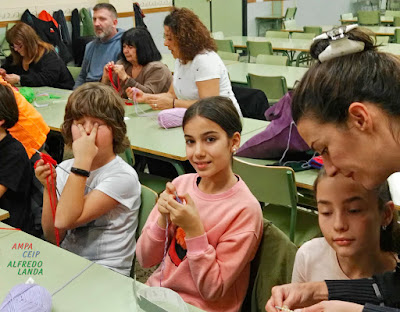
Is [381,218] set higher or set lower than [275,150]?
higher

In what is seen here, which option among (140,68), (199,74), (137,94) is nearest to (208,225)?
(199,74)

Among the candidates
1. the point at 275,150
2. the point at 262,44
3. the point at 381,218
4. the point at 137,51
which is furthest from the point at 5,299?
the point at 262,44

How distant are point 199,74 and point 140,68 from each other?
810 mm

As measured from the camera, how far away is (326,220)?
4.77 ft

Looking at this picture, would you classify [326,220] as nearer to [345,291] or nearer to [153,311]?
[345,291]

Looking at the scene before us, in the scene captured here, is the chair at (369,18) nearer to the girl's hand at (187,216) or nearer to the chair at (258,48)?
the chair at (258,48)

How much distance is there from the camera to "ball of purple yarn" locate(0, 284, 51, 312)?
1.32m

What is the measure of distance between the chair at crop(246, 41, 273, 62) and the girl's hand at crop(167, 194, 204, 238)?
16.9 ft

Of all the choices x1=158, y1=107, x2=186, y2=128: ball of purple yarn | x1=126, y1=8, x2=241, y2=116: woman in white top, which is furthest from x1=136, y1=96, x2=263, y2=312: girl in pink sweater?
x1=126, y1=8, x2=241, y2=116: woman in white top

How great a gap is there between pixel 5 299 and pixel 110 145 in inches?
34.1

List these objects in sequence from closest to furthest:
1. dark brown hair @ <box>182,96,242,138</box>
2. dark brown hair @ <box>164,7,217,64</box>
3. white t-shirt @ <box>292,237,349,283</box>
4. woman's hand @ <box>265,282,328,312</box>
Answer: woman's hand @ <box>265,282,328,312</box> < white t-shirt @ <box>292,237,349,283</box> < dark brown hair @ <box>182,96,242,138</box> < dark brown hair @ <box>164,7,217,64</box>

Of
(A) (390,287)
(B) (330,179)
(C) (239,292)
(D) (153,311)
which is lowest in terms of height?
(C) (239,292)

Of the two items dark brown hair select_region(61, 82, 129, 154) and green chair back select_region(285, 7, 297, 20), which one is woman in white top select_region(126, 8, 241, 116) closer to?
dark brown hair select_region(61, 82, 129, 154)

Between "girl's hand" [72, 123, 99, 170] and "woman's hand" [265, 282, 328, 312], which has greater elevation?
"girl's hand" [72, 123, 99, 170]
